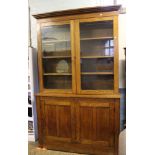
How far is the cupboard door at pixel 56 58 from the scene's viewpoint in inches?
100.0

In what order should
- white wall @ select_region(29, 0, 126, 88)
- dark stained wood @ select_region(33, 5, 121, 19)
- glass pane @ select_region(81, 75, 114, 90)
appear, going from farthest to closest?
white wall @ select_region(29, 0, 126, 88)
glass pane @ select_region(81, 75, 114, 90)
dark stained wood @ select_region(33, 5, 121, 19)

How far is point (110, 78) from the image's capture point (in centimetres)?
243

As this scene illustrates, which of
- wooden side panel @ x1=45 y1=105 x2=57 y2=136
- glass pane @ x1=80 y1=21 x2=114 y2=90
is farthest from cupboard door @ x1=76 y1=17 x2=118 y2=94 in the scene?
wooden side panel @ x1=45 y1=105 x2=57 y2=136

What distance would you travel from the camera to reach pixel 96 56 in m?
2.49

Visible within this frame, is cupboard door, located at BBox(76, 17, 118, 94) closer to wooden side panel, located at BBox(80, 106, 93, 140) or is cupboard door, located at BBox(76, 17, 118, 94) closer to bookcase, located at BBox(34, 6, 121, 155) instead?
bookcase, located at BBox(34, 6, 121, 155)

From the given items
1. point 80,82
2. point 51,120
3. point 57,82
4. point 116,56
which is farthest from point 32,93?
point 116,56

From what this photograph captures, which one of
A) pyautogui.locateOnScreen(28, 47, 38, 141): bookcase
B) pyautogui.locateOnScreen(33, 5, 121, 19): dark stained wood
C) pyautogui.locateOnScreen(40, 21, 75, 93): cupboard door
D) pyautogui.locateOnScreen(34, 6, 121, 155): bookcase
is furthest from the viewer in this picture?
pyautogui.locateOnScreen(28, 47, 38, 141): bookcase

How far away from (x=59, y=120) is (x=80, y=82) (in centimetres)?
65

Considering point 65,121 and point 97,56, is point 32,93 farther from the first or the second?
point 97,56

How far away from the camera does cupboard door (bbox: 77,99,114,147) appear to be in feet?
7.54

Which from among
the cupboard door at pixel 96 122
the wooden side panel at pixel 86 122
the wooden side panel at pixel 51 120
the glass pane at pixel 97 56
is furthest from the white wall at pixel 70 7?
the wooden side panel at pixel 51 120

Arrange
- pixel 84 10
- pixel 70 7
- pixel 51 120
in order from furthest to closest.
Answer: pixel 70 7
pixel 51 120
pixel 84 10
